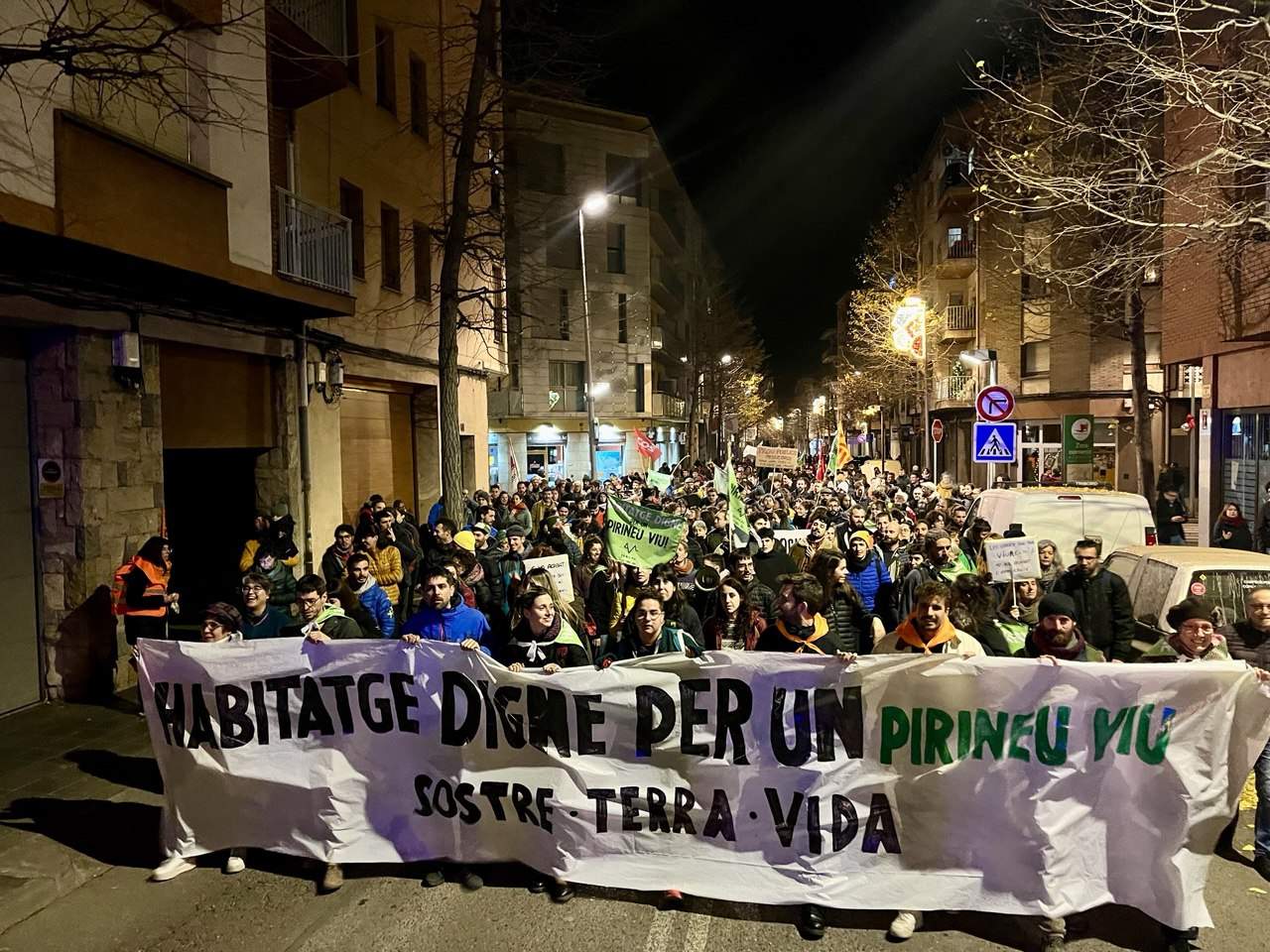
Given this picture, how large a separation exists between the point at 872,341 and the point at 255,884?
130ft

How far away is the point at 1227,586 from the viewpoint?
7336 millimetres

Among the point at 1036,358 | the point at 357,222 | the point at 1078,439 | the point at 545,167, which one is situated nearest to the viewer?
the point at 357,222

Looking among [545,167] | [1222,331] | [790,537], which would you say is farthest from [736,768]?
[545,167]

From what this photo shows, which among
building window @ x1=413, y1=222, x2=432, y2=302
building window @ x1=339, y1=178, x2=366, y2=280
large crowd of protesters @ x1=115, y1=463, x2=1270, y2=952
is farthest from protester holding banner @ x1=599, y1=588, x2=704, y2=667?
building window @ x1=413, y1=222, x2=432, y2=302

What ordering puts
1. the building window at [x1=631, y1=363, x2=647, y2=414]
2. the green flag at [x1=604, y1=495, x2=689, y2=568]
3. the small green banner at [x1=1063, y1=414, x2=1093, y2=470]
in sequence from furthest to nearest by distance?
the building window at [x1=631, y1=363, x2=647, y2=414] → the small green banner at [x1=1063, y1=414, x2=1093, y2=470] → the green flag at [x1=604, y1=495, x2=689, y2=568]

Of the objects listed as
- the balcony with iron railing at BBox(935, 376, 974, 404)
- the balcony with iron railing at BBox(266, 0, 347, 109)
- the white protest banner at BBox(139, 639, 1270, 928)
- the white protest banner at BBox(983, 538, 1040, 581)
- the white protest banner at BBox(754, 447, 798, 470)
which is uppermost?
the balcony with iron railing at BBox(266, 0, 347, 109)

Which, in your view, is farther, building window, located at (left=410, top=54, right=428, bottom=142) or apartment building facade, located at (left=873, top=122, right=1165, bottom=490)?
apartment building facade, located at (left=873, top=122, right=1165, bottom=490)

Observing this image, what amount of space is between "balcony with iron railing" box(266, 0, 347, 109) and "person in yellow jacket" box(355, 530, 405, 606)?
243 inches

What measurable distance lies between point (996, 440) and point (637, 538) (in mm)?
6447

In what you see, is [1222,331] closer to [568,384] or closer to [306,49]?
[306,49]

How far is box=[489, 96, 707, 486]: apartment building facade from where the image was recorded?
4122cm

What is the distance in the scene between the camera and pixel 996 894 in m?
4.62

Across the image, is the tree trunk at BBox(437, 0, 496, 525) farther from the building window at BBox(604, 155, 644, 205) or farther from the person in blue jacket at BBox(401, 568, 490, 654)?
the building window at BBox(604, 155, 644, 205)

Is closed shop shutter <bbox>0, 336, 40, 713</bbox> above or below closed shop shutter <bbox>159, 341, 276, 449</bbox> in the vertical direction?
below
